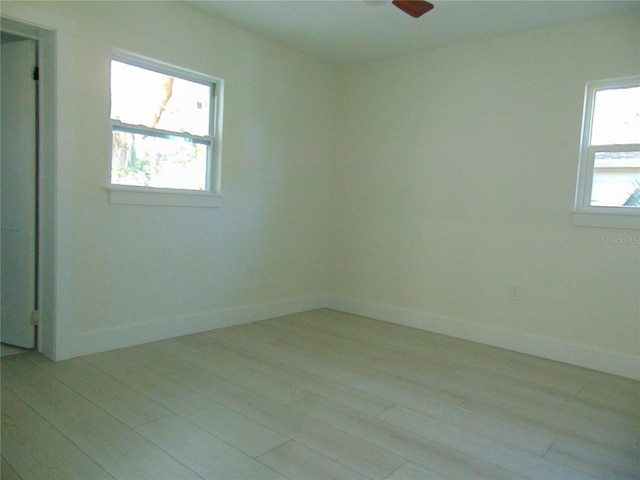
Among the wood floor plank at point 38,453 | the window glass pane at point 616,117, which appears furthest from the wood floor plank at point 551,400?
the wood floor plank at point 38,453

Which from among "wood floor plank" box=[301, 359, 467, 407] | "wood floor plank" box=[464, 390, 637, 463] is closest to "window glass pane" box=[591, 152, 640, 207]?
"wood floor plank" box=[464, 390, 637, 463]

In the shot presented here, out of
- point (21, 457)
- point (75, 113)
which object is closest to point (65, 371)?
point (21, 457)

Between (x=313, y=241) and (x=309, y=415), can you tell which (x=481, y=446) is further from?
(x=313, y=241)

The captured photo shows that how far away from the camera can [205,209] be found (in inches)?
151

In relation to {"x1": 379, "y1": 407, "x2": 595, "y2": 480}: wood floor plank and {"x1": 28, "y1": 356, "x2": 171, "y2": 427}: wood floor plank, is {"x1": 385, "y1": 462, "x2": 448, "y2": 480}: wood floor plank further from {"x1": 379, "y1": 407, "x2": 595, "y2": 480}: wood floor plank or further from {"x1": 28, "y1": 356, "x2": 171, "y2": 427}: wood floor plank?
{"x1": 28, "y1": 356, "x2": 171, "y2": 427}: wood floor plank

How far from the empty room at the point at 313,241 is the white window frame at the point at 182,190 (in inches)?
0.8

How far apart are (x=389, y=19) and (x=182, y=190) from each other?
84.7 inches

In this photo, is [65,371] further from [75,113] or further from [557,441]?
[557,441]

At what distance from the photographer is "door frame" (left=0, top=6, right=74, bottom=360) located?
290 cm

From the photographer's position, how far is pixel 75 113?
9.84 feet

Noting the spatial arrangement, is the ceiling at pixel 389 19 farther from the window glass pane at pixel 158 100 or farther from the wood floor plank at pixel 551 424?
the wood floor plank at pixel 551 424

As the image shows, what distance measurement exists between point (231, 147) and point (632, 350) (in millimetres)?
3548

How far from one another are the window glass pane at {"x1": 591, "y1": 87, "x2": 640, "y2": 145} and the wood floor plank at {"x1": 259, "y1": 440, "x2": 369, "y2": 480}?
311 cm

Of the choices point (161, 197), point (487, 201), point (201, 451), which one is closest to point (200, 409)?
point (201, 451)
